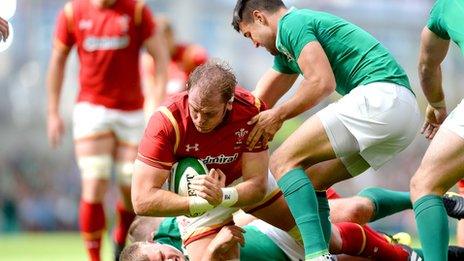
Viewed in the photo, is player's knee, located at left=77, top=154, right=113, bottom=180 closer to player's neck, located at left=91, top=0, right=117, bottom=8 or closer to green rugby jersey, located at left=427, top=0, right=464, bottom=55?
player's neck, located at left=91, top=0, right=117, bottom=8

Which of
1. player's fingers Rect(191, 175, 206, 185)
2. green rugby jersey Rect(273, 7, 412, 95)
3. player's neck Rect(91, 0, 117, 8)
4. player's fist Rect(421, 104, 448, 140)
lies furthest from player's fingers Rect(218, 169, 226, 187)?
player's neck Rect(91, 0, 117, 8)

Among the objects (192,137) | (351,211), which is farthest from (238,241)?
(351,211)

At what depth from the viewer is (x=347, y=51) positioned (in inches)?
226

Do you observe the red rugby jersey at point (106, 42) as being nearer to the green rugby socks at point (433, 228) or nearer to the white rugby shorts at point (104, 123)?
the white rugby shorts at point (104, 123)

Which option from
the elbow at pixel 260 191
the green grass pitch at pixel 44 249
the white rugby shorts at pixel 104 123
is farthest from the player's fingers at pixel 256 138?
the green grass pitch at pixel 44 249

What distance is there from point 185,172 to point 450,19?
1615 millimetres

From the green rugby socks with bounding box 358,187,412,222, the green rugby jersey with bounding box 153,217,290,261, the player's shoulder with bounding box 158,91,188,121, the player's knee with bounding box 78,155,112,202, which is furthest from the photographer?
the player's knee with bounding box 78,155,112,202

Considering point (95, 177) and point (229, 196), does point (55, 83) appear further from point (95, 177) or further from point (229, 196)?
point (229, 196)

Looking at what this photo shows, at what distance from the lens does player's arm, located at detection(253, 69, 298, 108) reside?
636cm

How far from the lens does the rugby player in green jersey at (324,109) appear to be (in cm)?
543

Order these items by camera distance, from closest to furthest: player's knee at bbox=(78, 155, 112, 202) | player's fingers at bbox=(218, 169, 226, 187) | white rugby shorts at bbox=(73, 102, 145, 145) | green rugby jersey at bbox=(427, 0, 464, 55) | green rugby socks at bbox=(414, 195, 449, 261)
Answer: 1. green rugby socks at bbox=(414, 195, 449, 261)
2. green rugby jersey at bbox=(427, 0, 464, 55)
3. player's fingers at bbox=(218, 169, 226, 187)
4. player's knee at bbox=(78, 155, 112, 202)
5. white rugby shorts at bbox=(73, 102, 145, 145)

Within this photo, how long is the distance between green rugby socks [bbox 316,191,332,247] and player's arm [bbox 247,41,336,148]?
0.49m

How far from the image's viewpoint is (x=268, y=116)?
220 inches

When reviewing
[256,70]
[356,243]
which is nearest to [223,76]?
[356,243]
